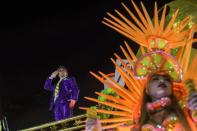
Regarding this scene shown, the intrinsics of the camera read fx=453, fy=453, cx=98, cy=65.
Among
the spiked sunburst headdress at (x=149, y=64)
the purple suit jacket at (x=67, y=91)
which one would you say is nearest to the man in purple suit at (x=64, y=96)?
the purple suit jacket at (x=67, y=91)

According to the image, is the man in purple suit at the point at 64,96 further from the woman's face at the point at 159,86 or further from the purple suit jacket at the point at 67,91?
the woman's face at the point at 159,86

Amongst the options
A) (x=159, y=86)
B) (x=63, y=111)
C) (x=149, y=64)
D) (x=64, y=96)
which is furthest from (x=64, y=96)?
(x=159, y=86)

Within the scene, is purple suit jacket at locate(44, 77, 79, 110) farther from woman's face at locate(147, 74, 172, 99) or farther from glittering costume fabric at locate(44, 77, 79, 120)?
Result: woman's face at locate(147, 74, 172, 99)

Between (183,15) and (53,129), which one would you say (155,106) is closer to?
(183,15)

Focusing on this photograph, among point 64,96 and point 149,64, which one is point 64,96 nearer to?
point 64,96

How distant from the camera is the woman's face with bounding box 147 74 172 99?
2804 mm

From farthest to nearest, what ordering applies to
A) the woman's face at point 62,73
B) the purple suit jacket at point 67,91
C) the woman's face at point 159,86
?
the woman's face at point 62,73, the purple suit jacket at point 67,91, the woman's face at point 159,86

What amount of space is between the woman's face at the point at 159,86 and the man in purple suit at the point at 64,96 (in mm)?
2674

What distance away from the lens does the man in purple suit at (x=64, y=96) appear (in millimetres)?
5453

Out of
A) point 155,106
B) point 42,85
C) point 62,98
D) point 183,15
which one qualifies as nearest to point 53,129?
point 62,98

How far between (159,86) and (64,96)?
2.78 m

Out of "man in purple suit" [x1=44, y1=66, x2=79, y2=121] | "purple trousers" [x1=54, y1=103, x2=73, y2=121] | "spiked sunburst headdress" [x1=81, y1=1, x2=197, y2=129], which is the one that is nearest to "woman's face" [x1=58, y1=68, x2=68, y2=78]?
"man in purple suit" [x1=44, y1=66, x2=79, y2=121]

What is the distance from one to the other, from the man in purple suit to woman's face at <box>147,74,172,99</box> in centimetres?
267

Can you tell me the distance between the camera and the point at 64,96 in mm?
5469
